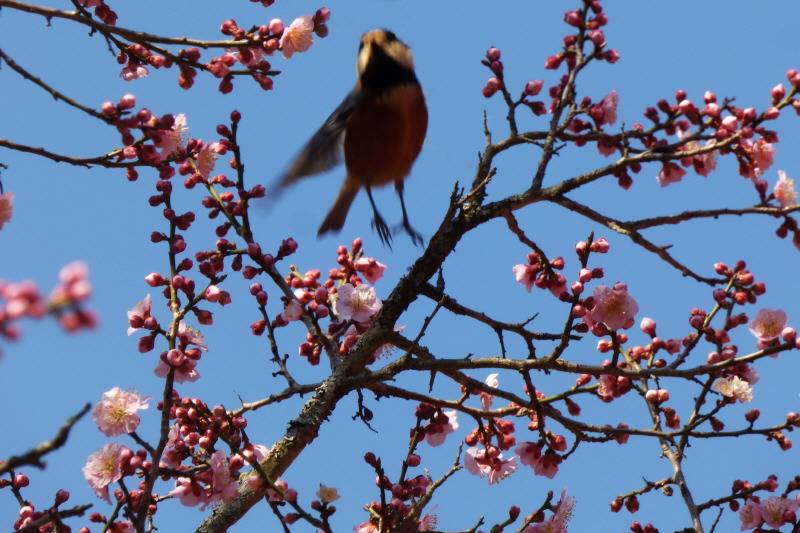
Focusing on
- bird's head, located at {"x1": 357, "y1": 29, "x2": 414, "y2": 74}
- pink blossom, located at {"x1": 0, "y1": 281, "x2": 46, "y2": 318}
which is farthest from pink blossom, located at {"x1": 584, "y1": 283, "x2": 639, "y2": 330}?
pink blossom, located at {"x1": 0, "y1": 281, "x2": 46, "y2": 318}

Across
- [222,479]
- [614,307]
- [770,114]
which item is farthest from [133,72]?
[770,114]

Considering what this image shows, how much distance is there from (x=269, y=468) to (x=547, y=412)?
97 centimetres

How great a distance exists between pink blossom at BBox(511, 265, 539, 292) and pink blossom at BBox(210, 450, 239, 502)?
1.31m

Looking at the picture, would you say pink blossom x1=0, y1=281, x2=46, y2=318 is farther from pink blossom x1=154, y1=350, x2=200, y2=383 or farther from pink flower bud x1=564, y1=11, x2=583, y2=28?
pink flower bud x1=564, y1=11, x2=583, y2=28

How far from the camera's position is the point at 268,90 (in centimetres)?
342

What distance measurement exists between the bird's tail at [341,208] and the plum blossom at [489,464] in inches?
56.6

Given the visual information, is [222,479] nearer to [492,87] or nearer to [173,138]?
[173,138]

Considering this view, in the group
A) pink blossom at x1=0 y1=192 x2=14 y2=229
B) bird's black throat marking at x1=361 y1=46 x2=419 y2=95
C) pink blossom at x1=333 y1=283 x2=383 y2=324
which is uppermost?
bird's black throat marking at x1=361 y1=46 x2=419 y2=95

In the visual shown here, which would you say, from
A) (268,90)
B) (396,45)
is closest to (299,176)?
(268,90)

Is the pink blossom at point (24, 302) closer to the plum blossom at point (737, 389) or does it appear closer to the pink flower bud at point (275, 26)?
the pink flower bud at point (275, 26)

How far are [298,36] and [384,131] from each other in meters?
0.87

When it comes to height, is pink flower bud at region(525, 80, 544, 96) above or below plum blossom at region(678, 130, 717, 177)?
above

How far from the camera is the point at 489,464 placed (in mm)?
3711

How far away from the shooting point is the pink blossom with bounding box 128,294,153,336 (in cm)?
329
